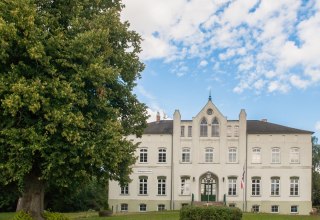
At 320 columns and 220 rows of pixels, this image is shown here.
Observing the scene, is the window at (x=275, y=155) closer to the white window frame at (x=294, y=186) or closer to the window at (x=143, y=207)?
the white window frame at (x=294, y=186)

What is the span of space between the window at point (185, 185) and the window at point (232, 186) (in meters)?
4.30

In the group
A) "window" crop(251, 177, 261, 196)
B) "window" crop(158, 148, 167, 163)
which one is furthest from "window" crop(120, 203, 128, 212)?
"window" crop(251, 177, 261, 196)

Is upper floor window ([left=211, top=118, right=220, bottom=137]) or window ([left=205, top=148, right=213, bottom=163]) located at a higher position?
upper floor window ([left=211, top=118, right=220, bottom=137])

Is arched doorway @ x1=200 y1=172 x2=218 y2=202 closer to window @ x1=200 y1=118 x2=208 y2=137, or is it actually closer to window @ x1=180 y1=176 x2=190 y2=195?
window @ x1=180 y1=176 x2=190 y2=195

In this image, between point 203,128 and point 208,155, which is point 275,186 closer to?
point 208,155

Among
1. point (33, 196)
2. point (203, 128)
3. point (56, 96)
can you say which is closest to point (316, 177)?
point (203, 128)

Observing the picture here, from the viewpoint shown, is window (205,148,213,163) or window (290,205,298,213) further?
window (205,148,213,163)

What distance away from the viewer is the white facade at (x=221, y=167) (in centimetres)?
5056

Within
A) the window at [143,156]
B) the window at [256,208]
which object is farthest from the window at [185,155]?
the window at [256,208]

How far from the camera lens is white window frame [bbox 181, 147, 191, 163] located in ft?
169

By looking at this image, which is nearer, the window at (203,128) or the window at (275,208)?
the window at (275,208)

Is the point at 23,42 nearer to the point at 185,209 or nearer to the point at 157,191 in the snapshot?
the point at 185,209

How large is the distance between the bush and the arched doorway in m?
27.6

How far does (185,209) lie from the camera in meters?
23.9
